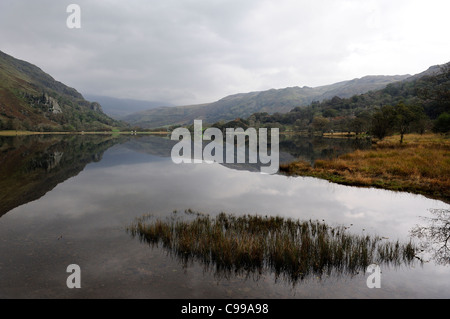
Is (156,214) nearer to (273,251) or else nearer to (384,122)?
(273,251)

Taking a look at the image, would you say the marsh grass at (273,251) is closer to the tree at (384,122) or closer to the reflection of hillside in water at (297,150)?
the reflection of hillside in water at (297,150)

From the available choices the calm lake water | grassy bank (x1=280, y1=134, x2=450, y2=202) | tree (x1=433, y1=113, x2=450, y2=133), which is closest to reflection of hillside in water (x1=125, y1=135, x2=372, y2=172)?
grassy bank (x1=280, y1=134, x2=450, y2=202)

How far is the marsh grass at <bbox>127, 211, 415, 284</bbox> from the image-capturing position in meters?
11.4

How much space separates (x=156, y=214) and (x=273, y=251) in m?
10.5

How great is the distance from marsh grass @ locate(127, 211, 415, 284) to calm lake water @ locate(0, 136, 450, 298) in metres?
0.59

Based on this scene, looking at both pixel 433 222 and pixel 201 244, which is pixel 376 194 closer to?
pixel 433 222

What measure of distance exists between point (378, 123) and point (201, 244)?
9646 cm

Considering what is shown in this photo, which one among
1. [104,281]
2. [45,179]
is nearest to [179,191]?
[104,281]

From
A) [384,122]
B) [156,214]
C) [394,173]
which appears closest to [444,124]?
[384,122]

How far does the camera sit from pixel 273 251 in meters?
12.3

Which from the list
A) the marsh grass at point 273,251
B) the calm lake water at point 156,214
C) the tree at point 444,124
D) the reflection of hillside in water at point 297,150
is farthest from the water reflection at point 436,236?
the tree at point 444,124

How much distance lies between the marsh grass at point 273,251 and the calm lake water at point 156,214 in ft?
1.94

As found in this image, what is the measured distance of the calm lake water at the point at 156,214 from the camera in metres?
9.94

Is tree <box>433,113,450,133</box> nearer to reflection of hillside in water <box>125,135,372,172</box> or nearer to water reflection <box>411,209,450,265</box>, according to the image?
reflection of hillside in water <box>125,135,372,172</box>
